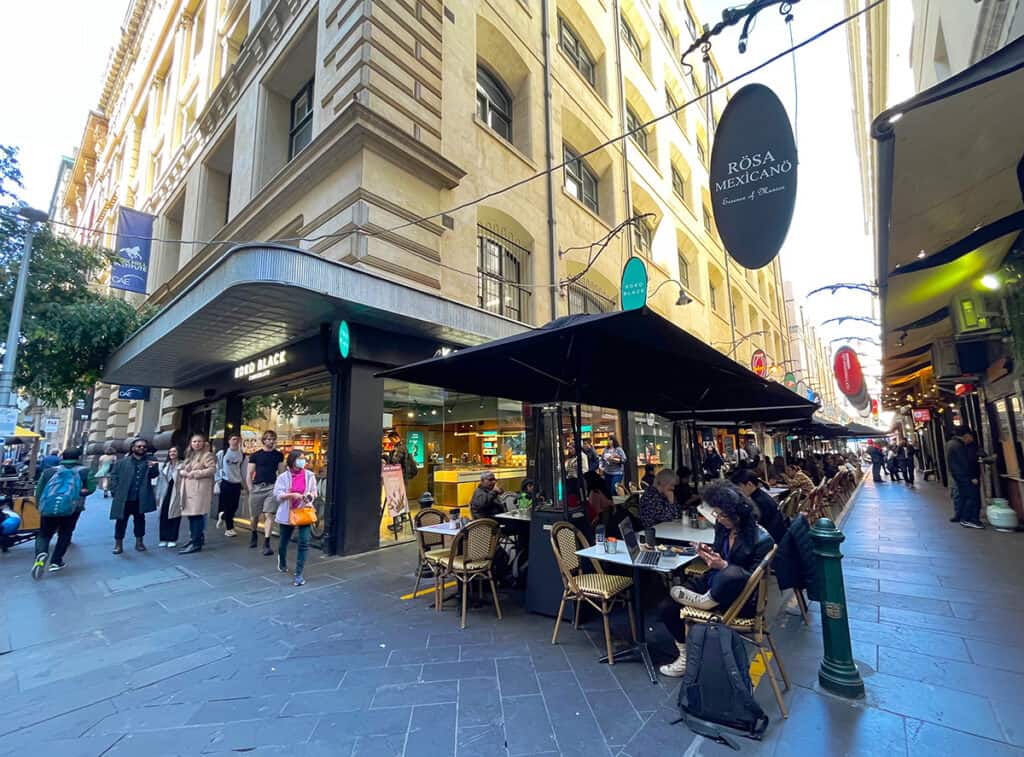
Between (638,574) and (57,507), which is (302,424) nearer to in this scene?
(57,507)

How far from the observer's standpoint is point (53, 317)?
40.9 ft

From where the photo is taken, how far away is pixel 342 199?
7.97 metres

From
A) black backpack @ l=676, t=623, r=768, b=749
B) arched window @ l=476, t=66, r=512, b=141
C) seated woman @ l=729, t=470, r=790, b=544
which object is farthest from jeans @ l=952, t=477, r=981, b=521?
arched window @ l=476, t=66, r=512, b=141

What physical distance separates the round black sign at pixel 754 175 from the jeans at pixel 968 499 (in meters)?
9.36

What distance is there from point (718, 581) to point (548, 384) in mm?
3645

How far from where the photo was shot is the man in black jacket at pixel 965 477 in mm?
9227

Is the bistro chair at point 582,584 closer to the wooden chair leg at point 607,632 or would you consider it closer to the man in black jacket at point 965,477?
the wooden chair leg at point 607,632

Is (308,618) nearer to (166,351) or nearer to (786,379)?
(166,351)

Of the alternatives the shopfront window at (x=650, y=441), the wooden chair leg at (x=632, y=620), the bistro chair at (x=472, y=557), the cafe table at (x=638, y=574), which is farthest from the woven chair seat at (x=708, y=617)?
the shopfront window at (x=650, y=441)

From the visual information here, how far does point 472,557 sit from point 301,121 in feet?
37.7

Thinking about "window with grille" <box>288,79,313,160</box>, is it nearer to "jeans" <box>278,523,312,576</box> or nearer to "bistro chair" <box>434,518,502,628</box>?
"jeans" <box>278,523,312,576</box>

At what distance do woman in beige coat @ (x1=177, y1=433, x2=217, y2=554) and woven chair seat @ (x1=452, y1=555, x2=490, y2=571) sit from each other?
5.79 metres

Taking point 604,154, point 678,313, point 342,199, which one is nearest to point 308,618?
point 342,199

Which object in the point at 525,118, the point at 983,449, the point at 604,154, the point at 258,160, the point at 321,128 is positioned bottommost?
the point at 983,449
